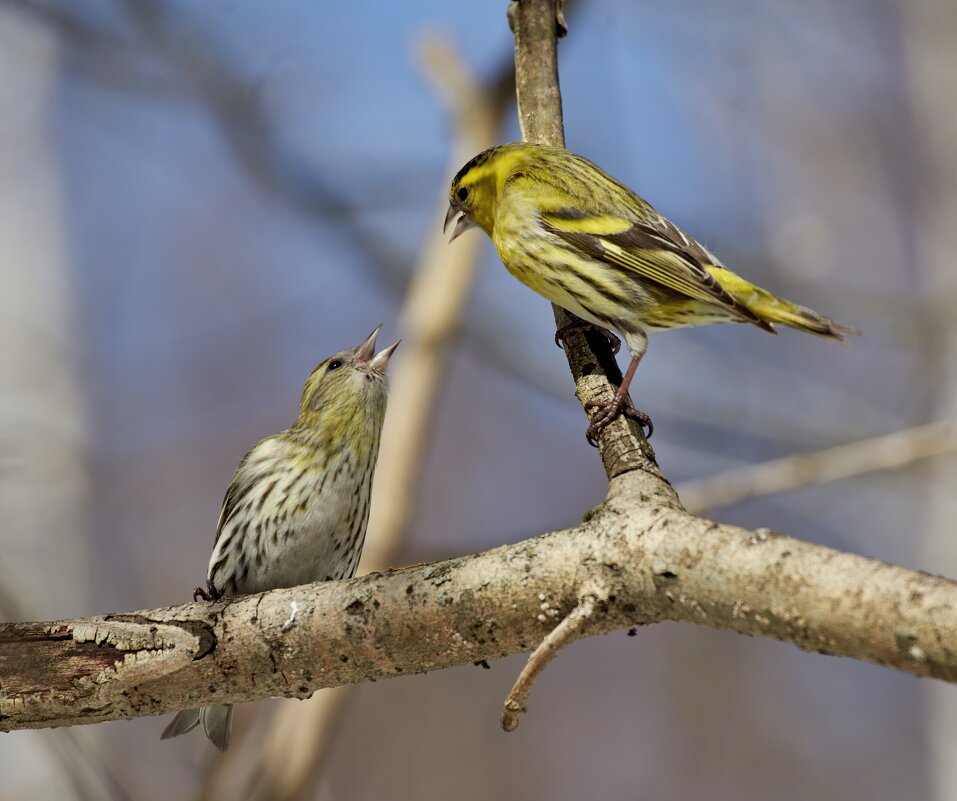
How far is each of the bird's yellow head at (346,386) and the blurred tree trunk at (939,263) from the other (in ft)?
10.5

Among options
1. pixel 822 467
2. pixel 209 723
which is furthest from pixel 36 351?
pixel 822 467

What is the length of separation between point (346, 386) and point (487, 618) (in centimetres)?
182

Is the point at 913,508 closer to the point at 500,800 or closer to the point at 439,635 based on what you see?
the point at 500,800

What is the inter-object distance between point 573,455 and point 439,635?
773 centimetres

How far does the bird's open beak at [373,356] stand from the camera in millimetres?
4148

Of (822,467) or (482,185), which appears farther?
(822,467)

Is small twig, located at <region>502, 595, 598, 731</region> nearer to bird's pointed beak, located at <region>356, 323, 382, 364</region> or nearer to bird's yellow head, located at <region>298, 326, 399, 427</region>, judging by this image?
bird's yellow head, located at <region>298, 326, 399, 427</region>

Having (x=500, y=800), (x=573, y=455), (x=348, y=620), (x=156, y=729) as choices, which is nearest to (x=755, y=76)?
(x=573, y=455)

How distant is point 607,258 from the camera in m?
3.70

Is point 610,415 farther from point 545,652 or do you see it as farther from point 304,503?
point 304,503

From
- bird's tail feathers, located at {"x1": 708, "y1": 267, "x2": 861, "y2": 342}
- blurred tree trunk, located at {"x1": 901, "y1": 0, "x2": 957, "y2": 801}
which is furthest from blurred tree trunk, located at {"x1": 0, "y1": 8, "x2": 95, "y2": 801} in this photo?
blurred tree trunk, located at {"x1": 901, "y1": 0, "x2": 957, "y2": 801}

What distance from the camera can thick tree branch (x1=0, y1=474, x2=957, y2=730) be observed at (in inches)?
68.0

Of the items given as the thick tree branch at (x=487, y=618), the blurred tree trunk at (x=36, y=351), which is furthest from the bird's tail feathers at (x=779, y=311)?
the blurred tree trunk at (x=36, y=351)

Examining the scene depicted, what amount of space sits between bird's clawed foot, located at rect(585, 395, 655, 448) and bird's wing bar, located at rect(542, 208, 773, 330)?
0.56 metres
